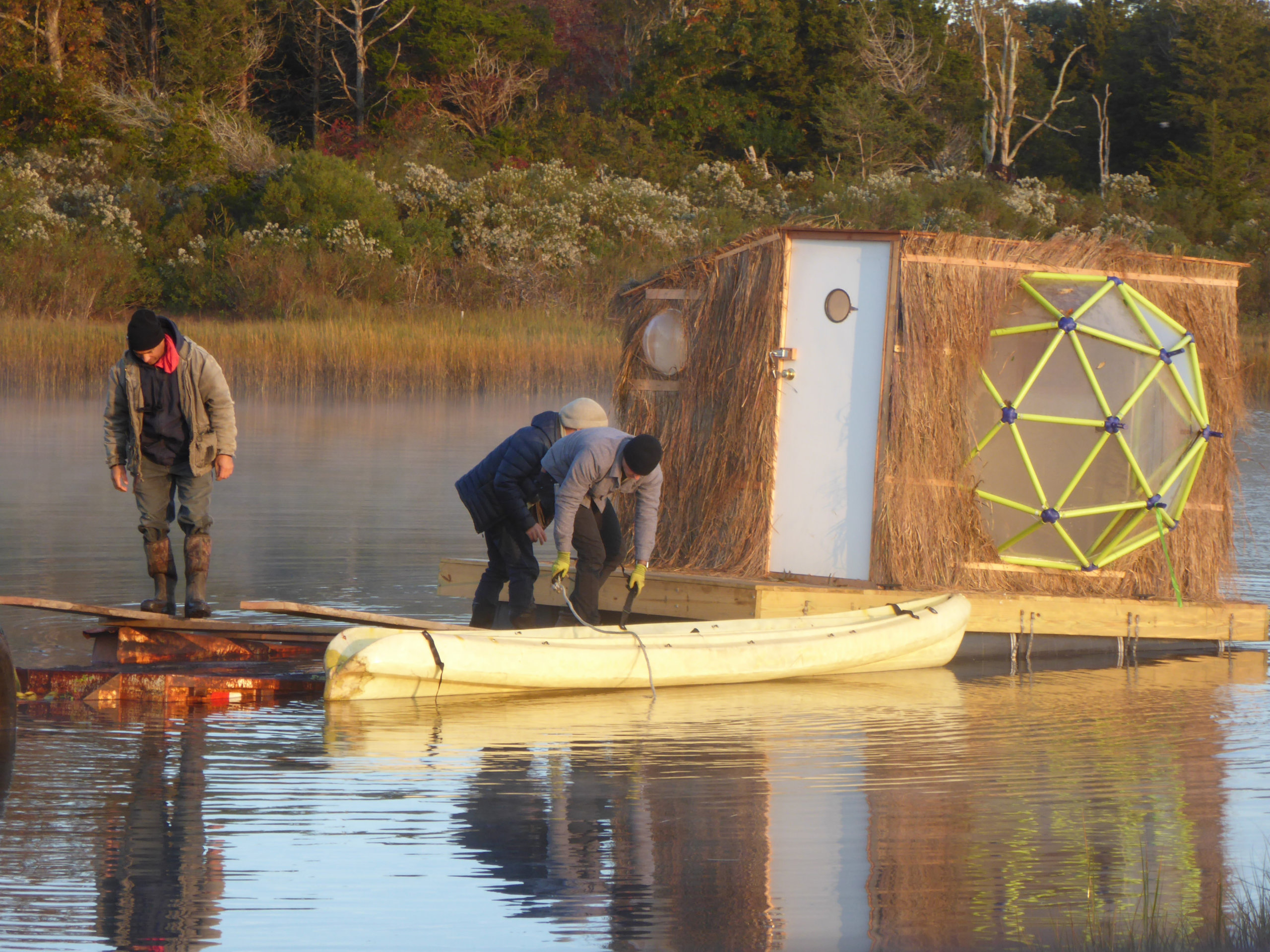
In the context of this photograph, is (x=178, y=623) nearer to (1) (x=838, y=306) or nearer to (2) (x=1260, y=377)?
(1) (x=838, y=306)

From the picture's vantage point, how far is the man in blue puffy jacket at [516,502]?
29.1 ft

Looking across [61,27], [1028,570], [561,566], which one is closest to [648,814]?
[561,566]

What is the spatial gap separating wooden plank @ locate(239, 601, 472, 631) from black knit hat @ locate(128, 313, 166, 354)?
140cm

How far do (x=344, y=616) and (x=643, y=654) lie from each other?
1538 millimetres

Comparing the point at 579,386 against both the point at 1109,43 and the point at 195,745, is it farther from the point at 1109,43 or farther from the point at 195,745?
the point at 1109,43

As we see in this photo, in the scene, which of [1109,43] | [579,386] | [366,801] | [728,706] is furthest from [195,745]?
[1109,43]

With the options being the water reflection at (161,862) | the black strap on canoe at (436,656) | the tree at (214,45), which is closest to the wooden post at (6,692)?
the water reflection at (161,862)

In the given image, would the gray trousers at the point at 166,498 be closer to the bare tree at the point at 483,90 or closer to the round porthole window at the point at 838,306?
the round porthole window at the point at 838,306

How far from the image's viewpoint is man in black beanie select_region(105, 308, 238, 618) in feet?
28.4

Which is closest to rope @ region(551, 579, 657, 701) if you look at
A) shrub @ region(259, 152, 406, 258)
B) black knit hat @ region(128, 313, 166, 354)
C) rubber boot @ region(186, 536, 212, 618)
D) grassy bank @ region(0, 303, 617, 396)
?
rubber boot @ region(186, 536, 212, 618)

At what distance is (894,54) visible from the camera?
126 ft

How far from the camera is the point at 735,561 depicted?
10.0 m

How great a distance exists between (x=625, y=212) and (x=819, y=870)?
28347mm

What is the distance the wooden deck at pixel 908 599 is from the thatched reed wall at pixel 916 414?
29 cm
